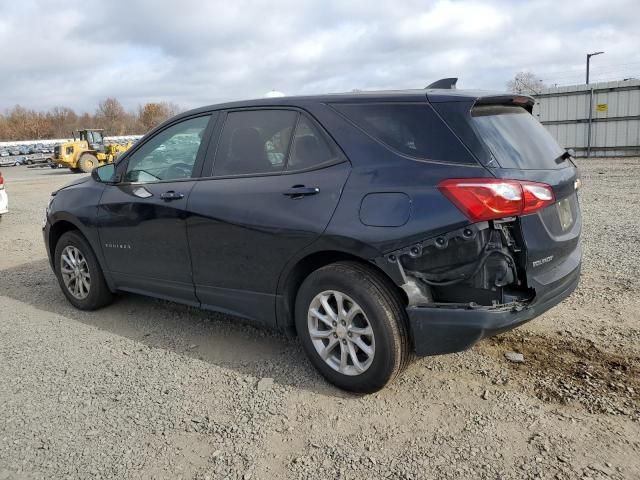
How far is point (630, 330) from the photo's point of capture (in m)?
3.94

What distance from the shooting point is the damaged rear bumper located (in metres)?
2.90

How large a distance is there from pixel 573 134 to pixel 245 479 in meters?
19.7

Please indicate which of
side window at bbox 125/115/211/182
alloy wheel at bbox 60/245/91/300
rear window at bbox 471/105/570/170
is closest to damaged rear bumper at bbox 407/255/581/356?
rear window at bbox 471/105/570/170

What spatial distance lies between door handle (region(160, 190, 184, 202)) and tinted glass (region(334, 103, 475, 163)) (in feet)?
4.83

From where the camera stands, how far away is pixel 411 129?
10.3 feet

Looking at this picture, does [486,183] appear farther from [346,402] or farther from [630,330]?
[630,330]

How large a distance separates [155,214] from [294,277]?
54.8 inches

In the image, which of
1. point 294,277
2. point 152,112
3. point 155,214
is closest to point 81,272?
point 155,214

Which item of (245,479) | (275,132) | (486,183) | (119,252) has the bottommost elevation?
(245,479)

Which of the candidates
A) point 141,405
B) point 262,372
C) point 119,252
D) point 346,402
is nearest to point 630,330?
point 346,402

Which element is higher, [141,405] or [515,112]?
Result: [515,112]

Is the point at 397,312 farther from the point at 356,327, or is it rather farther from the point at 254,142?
the point at 254,142

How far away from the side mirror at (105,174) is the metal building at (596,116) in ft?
56.5

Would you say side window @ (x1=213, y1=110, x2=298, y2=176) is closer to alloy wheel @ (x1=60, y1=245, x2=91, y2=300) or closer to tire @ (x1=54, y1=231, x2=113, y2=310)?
tire @ (x1=54, y1=231, x2=113, y2=310)
